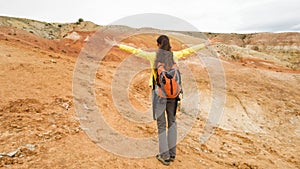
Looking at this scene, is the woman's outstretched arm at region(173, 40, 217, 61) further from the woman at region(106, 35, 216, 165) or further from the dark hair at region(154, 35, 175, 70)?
the dark hair at region(154, 35, 175, 70)

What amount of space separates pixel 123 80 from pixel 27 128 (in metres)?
6.71

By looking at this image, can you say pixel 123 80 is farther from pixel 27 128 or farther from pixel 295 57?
pixel 295 57

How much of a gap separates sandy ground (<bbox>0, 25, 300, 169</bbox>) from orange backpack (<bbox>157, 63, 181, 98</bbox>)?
4.49ft

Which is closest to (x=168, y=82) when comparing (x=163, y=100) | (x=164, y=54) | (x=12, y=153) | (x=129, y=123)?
(x=163, y=100)

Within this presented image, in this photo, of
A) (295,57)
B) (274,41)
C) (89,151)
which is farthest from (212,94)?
(274,41)

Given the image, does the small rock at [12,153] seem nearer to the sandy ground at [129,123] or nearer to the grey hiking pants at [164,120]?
the sandy ground at [129,123]

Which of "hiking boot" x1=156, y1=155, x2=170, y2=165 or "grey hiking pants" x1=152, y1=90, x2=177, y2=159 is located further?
"hiking boot" x1=156, y1=155, x2=170, y2=165

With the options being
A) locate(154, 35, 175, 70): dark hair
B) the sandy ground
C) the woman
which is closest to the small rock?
the sandy ground

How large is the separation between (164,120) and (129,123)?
2.53m

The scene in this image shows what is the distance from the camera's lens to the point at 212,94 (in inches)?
409

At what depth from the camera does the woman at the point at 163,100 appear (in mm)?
4070

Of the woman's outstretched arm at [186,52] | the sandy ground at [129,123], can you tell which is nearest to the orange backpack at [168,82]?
the woman's outstretched arm at [186,52]

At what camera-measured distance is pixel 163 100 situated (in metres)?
4.12

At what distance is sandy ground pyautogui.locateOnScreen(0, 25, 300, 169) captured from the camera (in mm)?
4375
